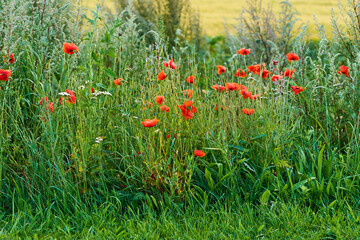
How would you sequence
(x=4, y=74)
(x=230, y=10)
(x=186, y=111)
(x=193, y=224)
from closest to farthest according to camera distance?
1. (x=193, y=224)
2. (x=4, y=74)
3. (x=186, y=111)
4. (x=230, y=10)

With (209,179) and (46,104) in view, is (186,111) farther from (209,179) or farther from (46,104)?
(46,104)

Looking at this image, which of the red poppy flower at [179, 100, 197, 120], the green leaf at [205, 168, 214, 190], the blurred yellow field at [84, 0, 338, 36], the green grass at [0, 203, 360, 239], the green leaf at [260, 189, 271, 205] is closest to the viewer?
the green grass at [0, 203, 360, 239]

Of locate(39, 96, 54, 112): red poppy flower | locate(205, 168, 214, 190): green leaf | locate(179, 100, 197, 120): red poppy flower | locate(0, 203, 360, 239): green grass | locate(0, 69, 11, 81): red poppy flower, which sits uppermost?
locate(0, 69, 11, 81): red poppy flower

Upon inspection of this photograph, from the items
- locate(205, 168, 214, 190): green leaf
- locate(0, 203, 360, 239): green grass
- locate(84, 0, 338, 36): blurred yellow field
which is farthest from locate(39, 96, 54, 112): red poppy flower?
A: locate(84, 0, 338, 36): blurred yellow field

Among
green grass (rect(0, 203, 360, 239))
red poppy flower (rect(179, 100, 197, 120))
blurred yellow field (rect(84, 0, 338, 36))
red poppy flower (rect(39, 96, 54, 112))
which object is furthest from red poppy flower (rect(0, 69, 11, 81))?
blurred yellow field (rect(84, 0, 338, 36))

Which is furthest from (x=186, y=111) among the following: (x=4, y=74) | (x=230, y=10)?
(x=230, y=10)

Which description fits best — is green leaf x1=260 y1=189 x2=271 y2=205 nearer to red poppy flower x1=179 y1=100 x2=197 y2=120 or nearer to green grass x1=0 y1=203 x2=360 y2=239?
green grass x1=0 y1=203 x2=360 y2=239

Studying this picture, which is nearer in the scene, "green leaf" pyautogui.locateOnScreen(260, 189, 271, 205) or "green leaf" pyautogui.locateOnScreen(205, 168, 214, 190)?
"green leaf" pyautogui.locateOnScreen(260, 189, 271, 205)

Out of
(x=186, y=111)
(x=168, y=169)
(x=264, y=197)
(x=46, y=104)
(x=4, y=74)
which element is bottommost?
(x=264, y=197)

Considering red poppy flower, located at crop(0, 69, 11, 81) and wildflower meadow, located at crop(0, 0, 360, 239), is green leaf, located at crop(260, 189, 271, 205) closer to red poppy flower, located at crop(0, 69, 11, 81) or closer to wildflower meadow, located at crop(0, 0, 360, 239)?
wildflower meadow, located at crop(0, 0, 360, 239)

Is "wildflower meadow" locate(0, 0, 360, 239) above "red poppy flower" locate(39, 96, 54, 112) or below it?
below

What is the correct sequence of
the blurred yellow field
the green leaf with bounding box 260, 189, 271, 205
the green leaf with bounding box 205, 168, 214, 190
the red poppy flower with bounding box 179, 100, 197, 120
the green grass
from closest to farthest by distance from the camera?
1. the green grass
2. the green leaf with bounding box 260, 189, 271, 205
3. the green leaf with bounding box 205, 168, 214, 190
4. the red poppy flower with bounding box 179, 100, 197, 120
5. the blurred yellow field

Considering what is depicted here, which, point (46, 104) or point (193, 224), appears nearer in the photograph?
point (193, 224)

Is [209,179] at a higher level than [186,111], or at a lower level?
lower
